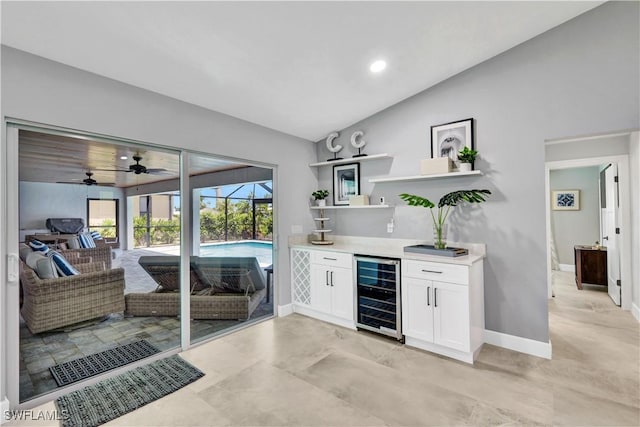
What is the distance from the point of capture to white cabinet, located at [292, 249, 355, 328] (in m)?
3.56

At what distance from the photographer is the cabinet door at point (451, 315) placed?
271 cm

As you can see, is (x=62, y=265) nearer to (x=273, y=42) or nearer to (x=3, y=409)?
(x=3, y=409)

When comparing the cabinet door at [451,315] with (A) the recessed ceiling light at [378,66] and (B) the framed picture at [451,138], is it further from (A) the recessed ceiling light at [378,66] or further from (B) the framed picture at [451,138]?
(A) the recessed ceiling light at [378,66]

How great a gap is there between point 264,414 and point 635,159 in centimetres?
499

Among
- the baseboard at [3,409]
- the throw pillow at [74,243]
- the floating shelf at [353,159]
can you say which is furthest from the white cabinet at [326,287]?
the baseboard at [3,409]

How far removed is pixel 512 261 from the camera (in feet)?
9.89

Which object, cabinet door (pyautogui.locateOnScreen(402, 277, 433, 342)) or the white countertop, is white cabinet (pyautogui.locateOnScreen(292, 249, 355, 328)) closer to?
the white countertop

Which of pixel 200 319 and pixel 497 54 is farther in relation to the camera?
pixel 200 319

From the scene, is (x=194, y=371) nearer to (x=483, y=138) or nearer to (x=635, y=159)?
(x=483, y=138)

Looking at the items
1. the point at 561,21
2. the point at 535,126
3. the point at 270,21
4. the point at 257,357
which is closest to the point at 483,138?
the point at 535,126

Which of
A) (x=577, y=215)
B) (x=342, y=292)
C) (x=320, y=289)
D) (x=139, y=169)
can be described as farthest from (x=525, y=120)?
(x=577, y=215)

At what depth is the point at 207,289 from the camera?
3.33 metres

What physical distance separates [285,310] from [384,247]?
1609mm

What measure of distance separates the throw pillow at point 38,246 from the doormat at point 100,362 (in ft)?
3.03
